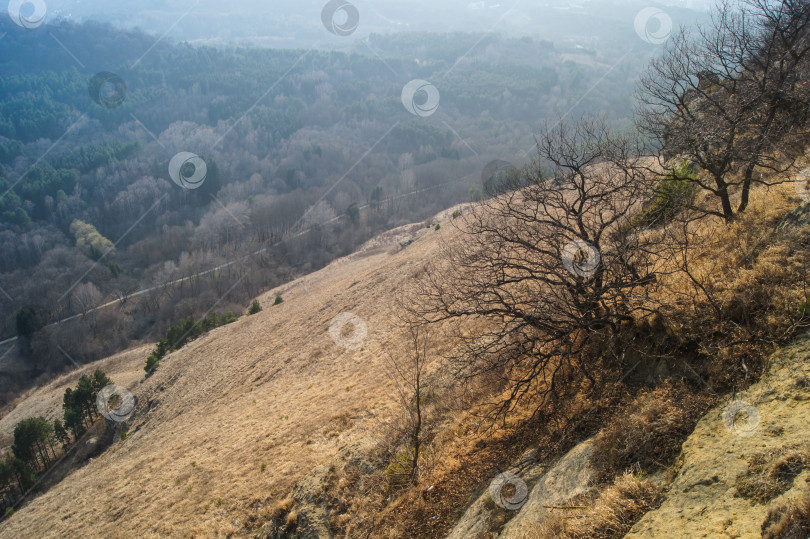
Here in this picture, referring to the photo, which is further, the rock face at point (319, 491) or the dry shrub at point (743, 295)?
the rock face at point (319, 491)

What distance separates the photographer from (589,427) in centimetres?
783

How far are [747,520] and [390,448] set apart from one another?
7.83 m

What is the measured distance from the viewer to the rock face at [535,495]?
21.1 ft

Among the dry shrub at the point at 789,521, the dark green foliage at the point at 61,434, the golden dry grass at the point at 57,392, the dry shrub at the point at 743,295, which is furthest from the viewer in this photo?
the golden dry grass at the point at 57,392

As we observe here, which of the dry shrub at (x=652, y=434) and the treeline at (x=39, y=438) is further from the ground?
the treeline at (x=39, y=438)

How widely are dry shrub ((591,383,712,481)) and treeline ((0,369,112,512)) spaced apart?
139 feet

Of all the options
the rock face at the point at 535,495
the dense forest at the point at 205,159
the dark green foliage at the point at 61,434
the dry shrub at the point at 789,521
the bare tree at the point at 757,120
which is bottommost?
the dry shrub at the point at 789,521

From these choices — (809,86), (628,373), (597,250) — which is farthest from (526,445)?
(809,86)

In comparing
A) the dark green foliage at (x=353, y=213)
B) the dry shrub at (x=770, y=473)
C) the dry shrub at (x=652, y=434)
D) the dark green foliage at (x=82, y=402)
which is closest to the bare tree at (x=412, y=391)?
the dry shrub at (x=652, y=434)

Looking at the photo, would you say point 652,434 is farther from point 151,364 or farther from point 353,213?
point 353,213

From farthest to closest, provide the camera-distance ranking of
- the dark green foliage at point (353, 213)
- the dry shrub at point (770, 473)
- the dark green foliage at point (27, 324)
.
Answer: the dark green foliage at point (353, 213), the dark green foliage at point (27, 324), the dry shrub at point (770, 473)

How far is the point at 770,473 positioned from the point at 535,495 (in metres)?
3.24

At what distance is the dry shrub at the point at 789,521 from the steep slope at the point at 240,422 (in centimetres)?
953

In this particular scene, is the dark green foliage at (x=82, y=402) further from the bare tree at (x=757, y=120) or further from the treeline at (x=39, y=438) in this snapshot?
the bare tree at (x=757, y=120)
